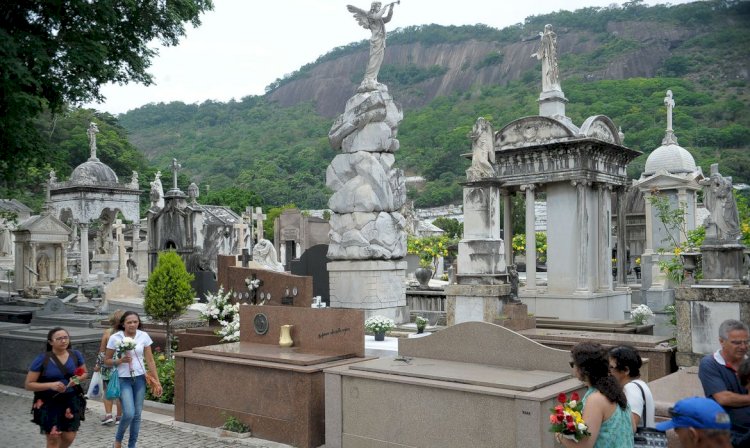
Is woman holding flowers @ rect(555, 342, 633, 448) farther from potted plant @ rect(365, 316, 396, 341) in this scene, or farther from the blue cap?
potted plant @ rect(365, 316, 396, 341)

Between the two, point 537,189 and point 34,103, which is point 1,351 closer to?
point 34,103

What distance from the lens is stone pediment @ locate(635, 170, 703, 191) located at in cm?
2008

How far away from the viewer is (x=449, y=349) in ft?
24.1

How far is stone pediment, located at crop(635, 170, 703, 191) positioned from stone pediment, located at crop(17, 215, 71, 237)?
22.1 m

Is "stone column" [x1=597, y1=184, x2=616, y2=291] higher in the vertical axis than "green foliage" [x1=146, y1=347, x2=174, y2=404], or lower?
higher

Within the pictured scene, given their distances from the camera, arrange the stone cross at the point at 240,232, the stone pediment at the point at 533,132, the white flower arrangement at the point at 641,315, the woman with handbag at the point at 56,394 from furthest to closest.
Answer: the stone cross at the point at 240,232 < the stone pediment at the point at 533,132 < the white flower arrangement at the point at 641,315 < the woman with handbag at the point at 56,394

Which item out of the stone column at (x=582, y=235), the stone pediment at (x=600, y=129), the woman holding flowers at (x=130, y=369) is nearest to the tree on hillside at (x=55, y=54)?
the woman holding flowers at (x=130, y=369)

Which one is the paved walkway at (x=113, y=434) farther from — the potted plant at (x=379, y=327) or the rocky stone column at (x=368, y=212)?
the rocky stone column at (x=368, y=212)

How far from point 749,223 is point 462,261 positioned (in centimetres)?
557

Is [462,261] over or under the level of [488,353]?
over

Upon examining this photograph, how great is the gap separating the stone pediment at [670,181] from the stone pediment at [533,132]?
502 cm

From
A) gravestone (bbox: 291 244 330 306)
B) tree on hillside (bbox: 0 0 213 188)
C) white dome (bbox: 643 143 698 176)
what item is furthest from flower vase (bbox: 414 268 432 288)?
tree on hillside (bbox: 0 0 213 188)

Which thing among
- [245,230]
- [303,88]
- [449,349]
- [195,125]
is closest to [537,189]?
[449,349]

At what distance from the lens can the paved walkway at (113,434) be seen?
25.7 feet
